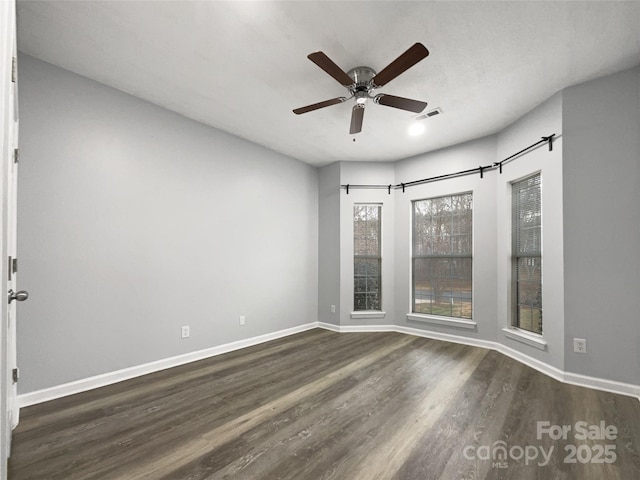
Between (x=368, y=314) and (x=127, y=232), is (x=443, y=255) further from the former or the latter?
(x=127, y=232)

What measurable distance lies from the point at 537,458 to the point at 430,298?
2928mm

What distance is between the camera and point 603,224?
2.82 meters

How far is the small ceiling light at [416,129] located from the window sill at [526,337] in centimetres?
265

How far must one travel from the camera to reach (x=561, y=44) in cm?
236

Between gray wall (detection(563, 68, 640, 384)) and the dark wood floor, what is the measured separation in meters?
0.41

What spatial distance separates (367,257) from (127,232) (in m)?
3.40

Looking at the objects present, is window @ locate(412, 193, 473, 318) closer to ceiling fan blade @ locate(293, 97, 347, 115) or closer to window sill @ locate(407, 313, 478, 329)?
window sill @ locate(407, 313, 478, 329)

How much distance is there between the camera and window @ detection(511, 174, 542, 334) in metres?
3.50

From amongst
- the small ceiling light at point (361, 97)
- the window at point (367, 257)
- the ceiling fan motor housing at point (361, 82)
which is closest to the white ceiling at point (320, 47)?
the ceiling fan motor housing at point (361, 82)

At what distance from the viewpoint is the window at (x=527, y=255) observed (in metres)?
3.50

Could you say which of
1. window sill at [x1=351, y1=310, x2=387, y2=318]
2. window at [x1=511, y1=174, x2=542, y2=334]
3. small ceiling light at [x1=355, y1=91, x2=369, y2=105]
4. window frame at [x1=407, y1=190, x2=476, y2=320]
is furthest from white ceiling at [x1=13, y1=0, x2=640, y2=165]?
window sill at [x1=351, y1=310, x2=387, y2=318]

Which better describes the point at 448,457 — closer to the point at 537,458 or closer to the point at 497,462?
the point at 497,462

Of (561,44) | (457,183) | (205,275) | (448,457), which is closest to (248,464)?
(448,457)

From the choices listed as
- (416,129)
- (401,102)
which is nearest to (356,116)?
(401,102)
